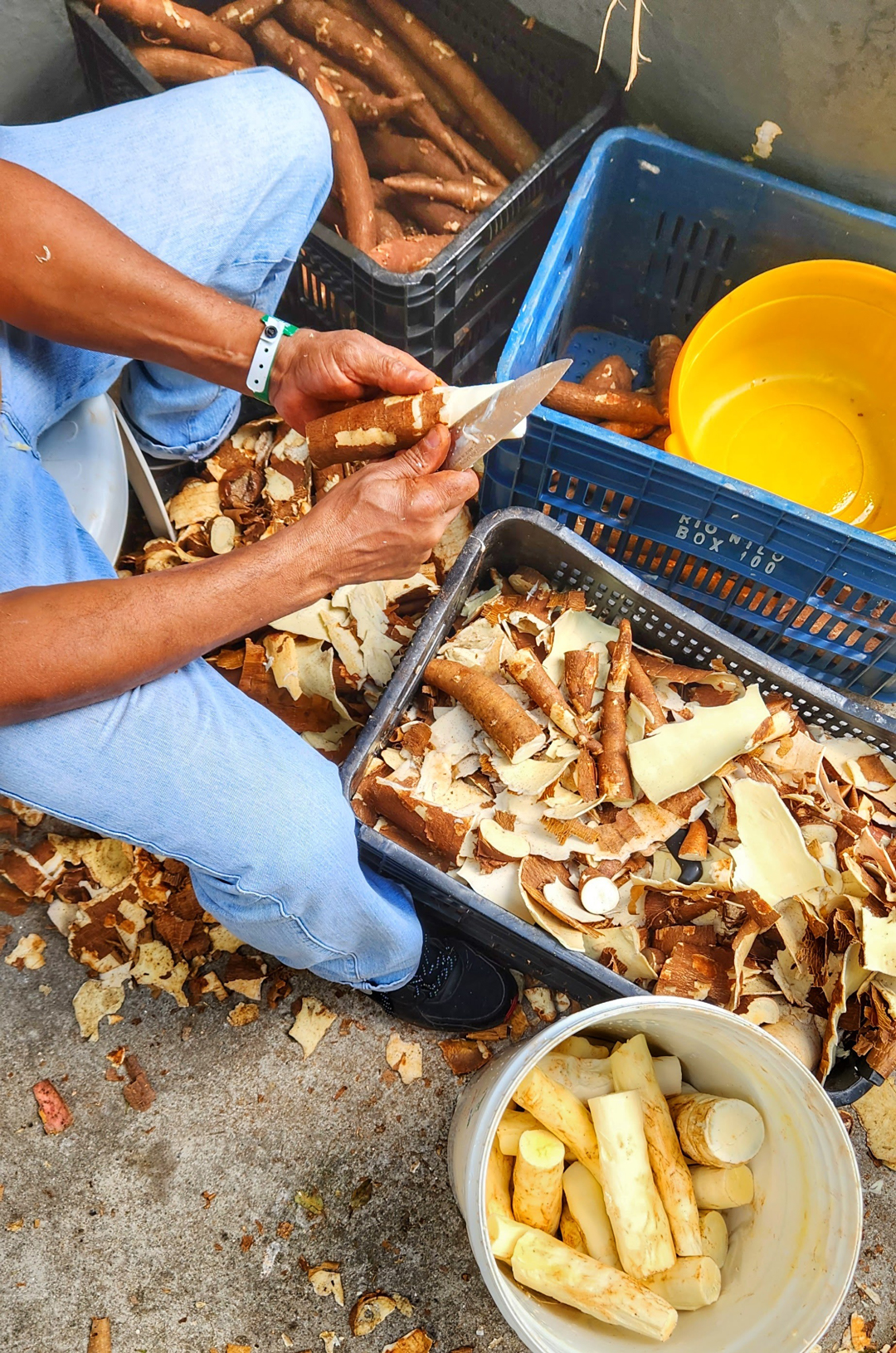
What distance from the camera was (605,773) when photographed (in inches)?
62.7

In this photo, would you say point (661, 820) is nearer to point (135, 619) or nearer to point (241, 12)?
point (135, 619)

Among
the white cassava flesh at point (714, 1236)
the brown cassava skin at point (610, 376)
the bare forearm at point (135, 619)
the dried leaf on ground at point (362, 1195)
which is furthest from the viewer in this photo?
the brown cassava skin at point (610, 376)

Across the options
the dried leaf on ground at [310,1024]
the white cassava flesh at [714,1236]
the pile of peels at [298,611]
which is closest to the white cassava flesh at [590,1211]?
the white cassava flesh at [714,1236]

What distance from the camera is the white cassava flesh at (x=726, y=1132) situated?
137 centimetres

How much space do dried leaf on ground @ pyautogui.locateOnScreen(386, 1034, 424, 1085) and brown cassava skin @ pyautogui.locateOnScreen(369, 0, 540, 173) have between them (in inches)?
76.1

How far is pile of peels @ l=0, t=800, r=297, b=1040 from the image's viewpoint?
1770 millimetres

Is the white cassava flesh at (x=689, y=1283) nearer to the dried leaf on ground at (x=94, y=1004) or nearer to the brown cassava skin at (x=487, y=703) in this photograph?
the brown cassava skin at (x=487, y=703)

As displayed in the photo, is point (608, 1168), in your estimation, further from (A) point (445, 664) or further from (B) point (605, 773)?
(A) point (445, 664)

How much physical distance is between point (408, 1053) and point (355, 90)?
6.87ft

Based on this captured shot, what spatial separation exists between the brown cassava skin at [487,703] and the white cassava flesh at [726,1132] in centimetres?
66

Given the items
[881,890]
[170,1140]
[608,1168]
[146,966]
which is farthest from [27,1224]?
[881,890]

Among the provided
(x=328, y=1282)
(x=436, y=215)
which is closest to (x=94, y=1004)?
(x=328, y=1282)

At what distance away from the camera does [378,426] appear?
127 cm

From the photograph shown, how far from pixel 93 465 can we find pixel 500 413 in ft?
2.64
